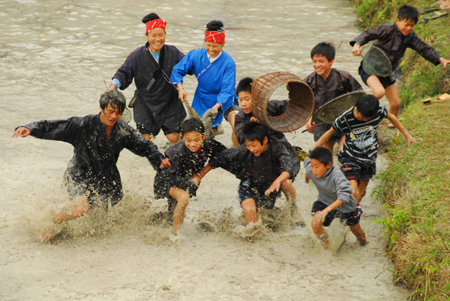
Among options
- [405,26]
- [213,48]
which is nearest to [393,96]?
[405,26]

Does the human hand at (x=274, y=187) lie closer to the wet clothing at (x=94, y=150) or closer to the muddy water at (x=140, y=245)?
the muddy water at (x=140, y=245)

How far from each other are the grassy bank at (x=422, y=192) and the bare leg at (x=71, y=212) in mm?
2567

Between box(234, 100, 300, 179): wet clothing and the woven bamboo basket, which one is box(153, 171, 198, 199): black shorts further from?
the woven bamboo basket

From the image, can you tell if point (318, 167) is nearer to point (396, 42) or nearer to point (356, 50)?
point (356, 50)

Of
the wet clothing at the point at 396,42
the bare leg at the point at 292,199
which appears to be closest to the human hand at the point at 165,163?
the bare leg at the point at 292,199

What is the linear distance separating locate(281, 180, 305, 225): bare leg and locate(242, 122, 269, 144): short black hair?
63cm

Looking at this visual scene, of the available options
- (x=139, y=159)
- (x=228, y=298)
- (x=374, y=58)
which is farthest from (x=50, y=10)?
(x=228, y=298)

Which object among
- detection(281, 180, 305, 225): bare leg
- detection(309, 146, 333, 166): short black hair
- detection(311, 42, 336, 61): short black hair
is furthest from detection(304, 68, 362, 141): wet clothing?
detection(309, 146, 333, 166): short black hair

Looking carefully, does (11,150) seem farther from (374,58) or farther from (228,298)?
(374,58)

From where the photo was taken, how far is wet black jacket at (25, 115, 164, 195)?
4.58 metres

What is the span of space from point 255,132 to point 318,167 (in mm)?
655

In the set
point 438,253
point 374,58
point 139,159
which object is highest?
point 374,58

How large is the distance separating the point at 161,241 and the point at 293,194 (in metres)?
1.33

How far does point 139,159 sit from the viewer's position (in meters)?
6.68
